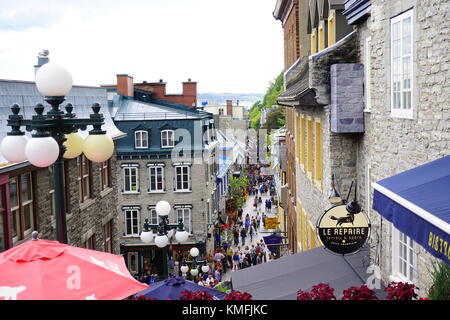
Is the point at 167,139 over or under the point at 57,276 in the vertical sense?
over

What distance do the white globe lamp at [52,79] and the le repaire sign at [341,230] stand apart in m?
5.32

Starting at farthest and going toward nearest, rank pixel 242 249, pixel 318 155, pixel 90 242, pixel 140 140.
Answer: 1. pixel 242 249
2. pixel 140 140
3. pixel 90 242
4. pixel 318 155

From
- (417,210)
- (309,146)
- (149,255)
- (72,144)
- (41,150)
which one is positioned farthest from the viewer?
(149,255)

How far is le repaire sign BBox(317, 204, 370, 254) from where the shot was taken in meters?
9.95

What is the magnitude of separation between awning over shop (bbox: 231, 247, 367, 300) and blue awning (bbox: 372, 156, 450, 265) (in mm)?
2968

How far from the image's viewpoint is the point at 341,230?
1023 centimetres

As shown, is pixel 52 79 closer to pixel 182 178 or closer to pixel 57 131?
pixel 57 131

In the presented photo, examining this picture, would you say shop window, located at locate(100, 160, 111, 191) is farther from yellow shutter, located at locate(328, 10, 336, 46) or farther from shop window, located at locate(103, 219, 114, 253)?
yellow shutter, located at locate(328, 10, 336, 46)

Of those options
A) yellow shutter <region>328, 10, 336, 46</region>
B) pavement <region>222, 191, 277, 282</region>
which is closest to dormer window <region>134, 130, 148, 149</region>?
pavement <region>222, 191, 277, 282</region>

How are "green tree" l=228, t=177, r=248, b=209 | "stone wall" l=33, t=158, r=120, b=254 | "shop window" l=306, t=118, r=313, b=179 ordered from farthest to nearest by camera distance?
"green tree" l=228, t=177, r=248, b=209 < "shop window" l=306, t=118, r=313, b=179 < "stone wall" l=33, t=158, r=120, b=254

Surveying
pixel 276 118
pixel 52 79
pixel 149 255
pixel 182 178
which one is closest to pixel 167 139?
pixel 182 178

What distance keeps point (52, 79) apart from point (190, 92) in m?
37.0
